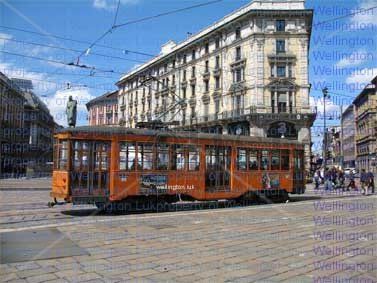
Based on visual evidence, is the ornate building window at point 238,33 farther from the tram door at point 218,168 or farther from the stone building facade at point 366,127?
the tram door at point 218,168

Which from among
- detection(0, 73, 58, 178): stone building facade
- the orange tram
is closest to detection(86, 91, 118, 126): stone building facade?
detection(0, 73, 58, 178): stone building facade

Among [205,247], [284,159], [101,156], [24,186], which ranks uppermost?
[284,159]

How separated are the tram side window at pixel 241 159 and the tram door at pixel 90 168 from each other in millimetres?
4826

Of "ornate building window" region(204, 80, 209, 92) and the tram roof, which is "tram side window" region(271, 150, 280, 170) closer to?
the tram roof

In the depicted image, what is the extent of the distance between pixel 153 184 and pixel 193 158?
5.45 ft

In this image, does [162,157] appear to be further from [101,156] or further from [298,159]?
[298,159]

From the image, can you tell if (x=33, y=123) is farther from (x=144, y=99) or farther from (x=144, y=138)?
(x=144, y=138)

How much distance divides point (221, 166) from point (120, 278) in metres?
9.47

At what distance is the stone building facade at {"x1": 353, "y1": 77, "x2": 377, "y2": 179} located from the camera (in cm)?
6744

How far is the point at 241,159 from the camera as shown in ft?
49.7

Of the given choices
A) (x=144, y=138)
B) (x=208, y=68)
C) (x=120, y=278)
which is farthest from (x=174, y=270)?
(x=208, y=68)

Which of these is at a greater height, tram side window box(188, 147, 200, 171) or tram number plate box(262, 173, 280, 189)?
tram side window box(188, 147, 200, 171)

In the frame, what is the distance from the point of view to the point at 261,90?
1555 inches

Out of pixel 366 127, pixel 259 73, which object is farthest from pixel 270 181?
pixel 366 127
